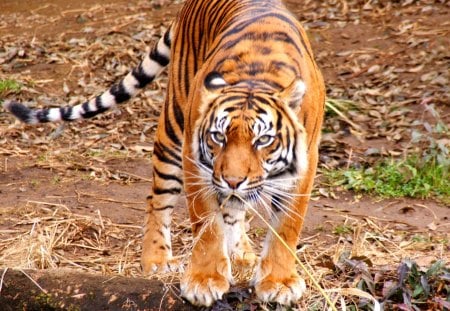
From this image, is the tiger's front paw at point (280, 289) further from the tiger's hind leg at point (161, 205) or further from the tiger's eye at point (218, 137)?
the tiger's hind leg at point (161, 205)

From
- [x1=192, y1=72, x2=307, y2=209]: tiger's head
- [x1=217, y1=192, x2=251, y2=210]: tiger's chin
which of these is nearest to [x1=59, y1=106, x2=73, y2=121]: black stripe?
[x1=192, y1=72, x2=307, y2=209]: tiger's head

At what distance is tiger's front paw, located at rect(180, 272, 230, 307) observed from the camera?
390cm

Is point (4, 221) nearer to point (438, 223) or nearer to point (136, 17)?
point (438, 223)

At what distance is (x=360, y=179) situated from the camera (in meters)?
6.79

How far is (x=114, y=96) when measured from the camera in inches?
228

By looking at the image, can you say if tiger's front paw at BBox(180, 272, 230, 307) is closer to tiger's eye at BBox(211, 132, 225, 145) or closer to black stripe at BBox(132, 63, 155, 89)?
tiger's eye at BBox(211, 132, 225, 145)

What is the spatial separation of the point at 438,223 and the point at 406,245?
0.60 m

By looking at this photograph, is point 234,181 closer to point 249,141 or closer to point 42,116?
point 249,141

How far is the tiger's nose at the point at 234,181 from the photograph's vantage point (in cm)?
370

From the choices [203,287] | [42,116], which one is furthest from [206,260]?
[42,116]

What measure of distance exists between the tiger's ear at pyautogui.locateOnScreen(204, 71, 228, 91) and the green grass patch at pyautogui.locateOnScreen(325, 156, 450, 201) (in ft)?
9.21

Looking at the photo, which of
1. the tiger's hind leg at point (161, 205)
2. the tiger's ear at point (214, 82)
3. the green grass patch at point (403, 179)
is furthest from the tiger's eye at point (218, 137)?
the green grass patch at point (403, 179)

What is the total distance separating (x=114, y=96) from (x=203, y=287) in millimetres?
2183

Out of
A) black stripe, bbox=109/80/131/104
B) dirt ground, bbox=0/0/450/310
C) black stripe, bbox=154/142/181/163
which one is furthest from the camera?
black stripe, bbox=109/80/131/104
